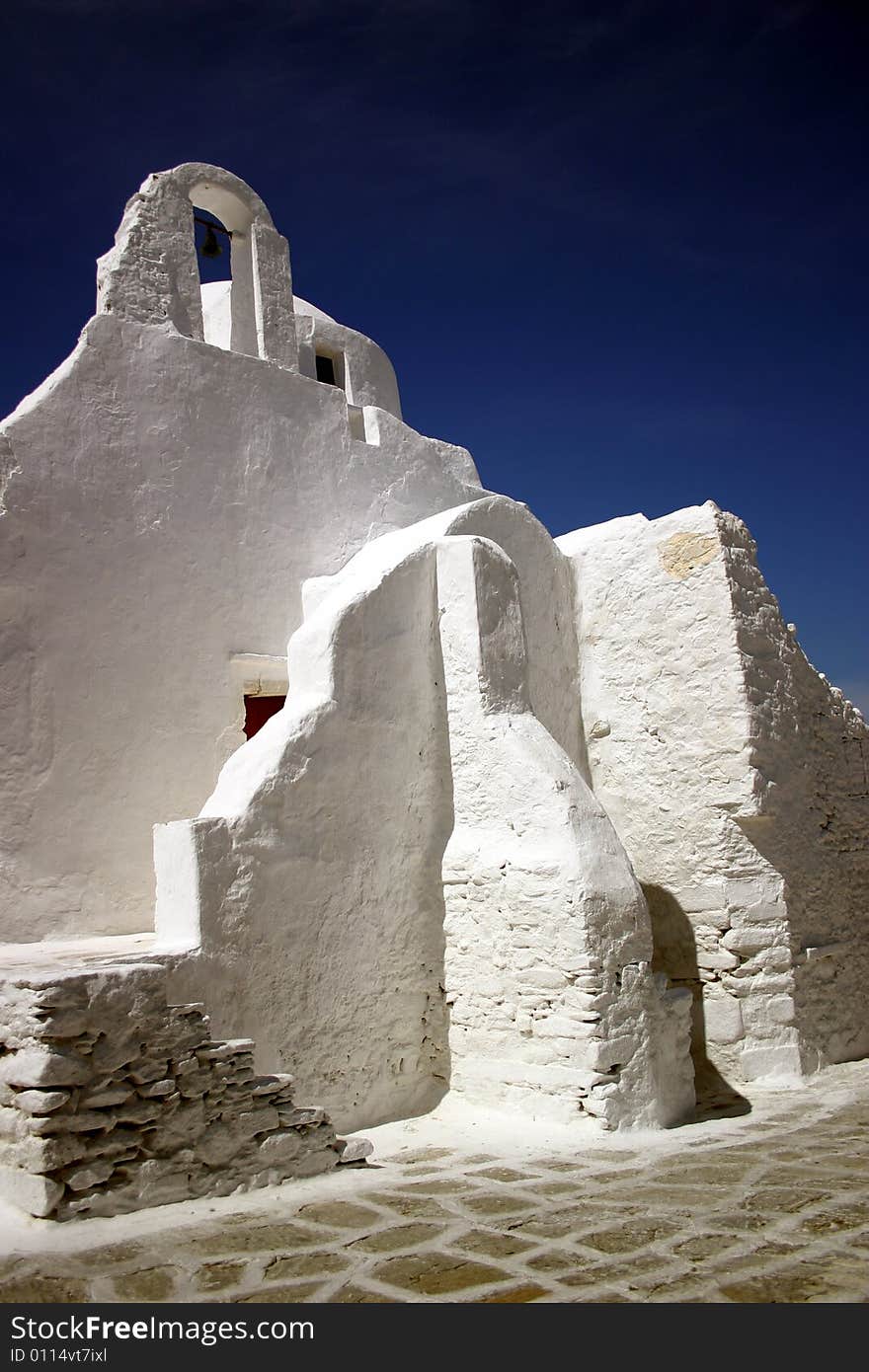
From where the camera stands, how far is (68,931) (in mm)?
6590

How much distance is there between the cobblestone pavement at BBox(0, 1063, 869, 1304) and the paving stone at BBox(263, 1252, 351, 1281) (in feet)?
0.04

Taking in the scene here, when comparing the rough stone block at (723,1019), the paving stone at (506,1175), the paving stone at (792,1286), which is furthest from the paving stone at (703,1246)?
the rough stone block at (723,1019)

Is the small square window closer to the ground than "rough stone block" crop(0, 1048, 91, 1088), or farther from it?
farther from it

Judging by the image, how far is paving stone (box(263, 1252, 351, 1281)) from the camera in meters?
4.13

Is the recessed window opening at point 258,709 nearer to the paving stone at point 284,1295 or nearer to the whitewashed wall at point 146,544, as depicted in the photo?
the whitewashed wall at point 146,544

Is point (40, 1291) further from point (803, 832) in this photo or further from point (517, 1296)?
point (803, 832)

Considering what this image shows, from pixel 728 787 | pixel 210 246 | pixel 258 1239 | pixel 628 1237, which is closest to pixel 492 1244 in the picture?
pixel 628 1237

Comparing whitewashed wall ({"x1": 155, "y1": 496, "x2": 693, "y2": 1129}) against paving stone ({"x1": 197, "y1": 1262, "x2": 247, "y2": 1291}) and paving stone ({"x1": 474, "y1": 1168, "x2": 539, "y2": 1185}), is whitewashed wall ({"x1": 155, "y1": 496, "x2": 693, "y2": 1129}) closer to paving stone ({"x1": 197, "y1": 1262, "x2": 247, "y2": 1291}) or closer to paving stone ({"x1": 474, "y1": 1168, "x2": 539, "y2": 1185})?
paving stone ({"x1": 474, "y1": 1168, "x2": 539, "y2": 1185})

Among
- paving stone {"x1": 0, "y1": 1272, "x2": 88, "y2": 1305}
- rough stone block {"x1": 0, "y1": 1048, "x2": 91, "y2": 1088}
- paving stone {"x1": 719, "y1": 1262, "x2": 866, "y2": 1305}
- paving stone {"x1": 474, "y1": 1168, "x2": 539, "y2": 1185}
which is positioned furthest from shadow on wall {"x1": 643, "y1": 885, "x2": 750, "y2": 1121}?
paving stone {"x1": 0, "y1": 1272, "x2": 88, "y2": 1305}

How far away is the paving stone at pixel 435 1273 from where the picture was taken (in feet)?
13.2

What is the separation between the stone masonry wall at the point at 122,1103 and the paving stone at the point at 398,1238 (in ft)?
3.02

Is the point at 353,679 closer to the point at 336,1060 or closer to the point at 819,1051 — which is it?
the point at 336,1060

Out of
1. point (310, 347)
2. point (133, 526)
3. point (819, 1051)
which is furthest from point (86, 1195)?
point (310, 347)
